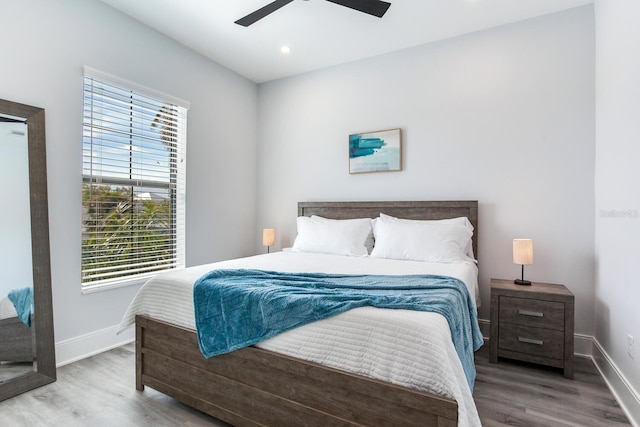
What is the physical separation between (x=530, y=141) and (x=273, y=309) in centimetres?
272

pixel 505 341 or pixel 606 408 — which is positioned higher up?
pixel 505 341

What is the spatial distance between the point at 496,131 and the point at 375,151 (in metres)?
1.18

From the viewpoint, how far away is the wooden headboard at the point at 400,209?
307cm

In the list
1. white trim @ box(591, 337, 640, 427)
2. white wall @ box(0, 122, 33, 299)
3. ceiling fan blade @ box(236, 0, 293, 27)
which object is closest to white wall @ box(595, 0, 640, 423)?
white trim @ box(591, 337, 640, 427)

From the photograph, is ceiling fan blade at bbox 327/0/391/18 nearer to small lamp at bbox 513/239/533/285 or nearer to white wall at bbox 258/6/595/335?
white wall at bbox 258/6/595/335

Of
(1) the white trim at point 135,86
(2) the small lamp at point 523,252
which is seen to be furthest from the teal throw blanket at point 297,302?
(1) the white trim at point 135,86

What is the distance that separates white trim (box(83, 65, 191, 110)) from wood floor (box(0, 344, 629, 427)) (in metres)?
2.32

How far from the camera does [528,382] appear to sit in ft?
7.39

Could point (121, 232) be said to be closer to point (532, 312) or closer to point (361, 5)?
point (361, 5)

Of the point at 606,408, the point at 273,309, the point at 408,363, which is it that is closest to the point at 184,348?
the point at 273,309

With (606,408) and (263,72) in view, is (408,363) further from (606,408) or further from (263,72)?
(263,72)

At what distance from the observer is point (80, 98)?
260 centimetres

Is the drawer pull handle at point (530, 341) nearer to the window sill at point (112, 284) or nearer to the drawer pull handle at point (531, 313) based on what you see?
the drawer pull handle at point (531, 313)

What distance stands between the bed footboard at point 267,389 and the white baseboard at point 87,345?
33.4 inches
